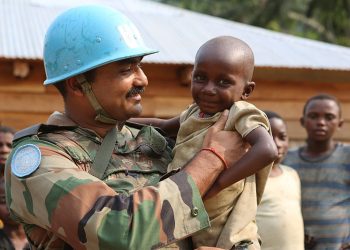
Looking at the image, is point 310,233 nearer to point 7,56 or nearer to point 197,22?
point 7,56

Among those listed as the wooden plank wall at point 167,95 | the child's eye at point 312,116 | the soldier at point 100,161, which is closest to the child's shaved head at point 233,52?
the soldier at point 100,161

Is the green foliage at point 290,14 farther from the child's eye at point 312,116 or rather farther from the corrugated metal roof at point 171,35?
the child's eye at point 312,116

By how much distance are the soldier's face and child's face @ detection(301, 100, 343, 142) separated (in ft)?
13.3

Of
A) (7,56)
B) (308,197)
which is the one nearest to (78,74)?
(308,197)

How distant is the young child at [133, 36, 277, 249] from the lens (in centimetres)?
292

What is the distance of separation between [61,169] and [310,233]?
4.11 meters

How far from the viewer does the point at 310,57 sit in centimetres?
974

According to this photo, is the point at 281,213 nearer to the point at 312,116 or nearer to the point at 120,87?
the point at 312,116

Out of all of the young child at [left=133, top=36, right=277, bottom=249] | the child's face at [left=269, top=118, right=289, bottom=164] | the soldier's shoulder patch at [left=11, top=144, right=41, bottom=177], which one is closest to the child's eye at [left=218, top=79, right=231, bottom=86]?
the young child at [left=133, top=36, right=277, bottom=249]

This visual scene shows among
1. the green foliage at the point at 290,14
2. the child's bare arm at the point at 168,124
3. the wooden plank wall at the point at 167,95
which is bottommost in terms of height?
the green foliage at the point at 290,14

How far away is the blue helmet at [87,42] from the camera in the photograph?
3002 millimetres

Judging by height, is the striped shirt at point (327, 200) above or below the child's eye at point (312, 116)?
below

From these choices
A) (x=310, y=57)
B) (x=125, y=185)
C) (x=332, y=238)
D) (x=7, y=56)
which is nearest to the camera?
(x=125, y=185)

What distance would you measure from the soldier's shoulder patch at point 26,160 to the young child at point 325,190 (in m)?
4.06
